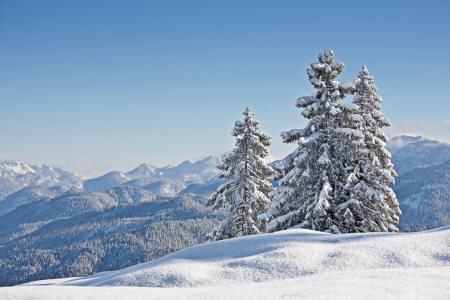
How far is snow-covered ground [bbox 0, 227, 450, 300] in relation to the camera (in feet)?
12.4

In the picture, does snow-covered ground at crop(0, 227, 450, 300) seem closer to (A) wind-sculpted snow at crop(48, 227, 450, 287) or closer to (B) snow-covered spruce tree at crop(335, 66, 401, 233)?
(A) wind-sculpted snow at crop(48, 227, 450, 287)

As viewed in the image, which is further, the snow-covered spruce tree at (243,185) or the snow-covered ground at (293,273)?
the snow-covered spruce tree at (243,185)

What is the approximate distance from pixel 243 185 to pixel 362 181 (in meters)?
7.67

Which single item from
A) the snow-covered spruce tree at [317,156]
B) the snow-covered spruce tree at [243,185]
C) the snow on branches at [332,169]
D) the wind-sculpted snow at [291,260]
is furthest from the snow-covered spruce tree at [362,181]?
the wind-sculpted snow at [291,260]

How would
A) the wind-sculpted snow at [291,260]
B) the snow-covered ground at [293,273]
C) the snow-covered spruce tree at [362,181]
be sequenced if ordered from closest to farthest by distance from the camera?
1. the snow-covered ground at [293,273]
2. the wind-sculpted snow at [291,260]
3. the snow-covered spruce tree at [362,181]

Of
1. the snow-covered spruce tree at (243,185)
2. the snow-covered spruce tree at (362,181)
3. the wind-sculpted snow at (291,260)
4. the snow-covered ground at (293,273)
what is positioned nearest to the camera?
the snow-covered ground at (293,273)

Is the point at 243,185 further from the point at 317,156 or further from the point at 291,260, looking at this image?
the point at 291,260

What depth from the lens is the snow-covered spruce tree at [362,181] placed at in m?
14.3

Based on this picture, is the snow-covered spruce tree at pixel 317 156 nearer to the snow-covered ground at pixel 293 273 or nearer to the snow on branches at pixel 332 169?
the snow on branches at pixel 332 169

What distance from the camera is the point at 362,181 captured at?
49.7 feet

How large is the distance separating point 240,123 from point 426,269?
53.6 ft

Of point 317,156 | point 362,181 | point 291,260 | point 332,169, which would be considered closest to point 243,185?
point 317,156

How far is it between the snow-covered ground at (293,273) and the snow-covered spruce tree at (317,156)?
791 cm

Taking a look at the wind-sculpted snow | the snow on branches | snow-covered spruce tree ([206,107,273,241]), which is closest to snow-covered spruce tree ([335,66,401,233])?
the snow on branches
